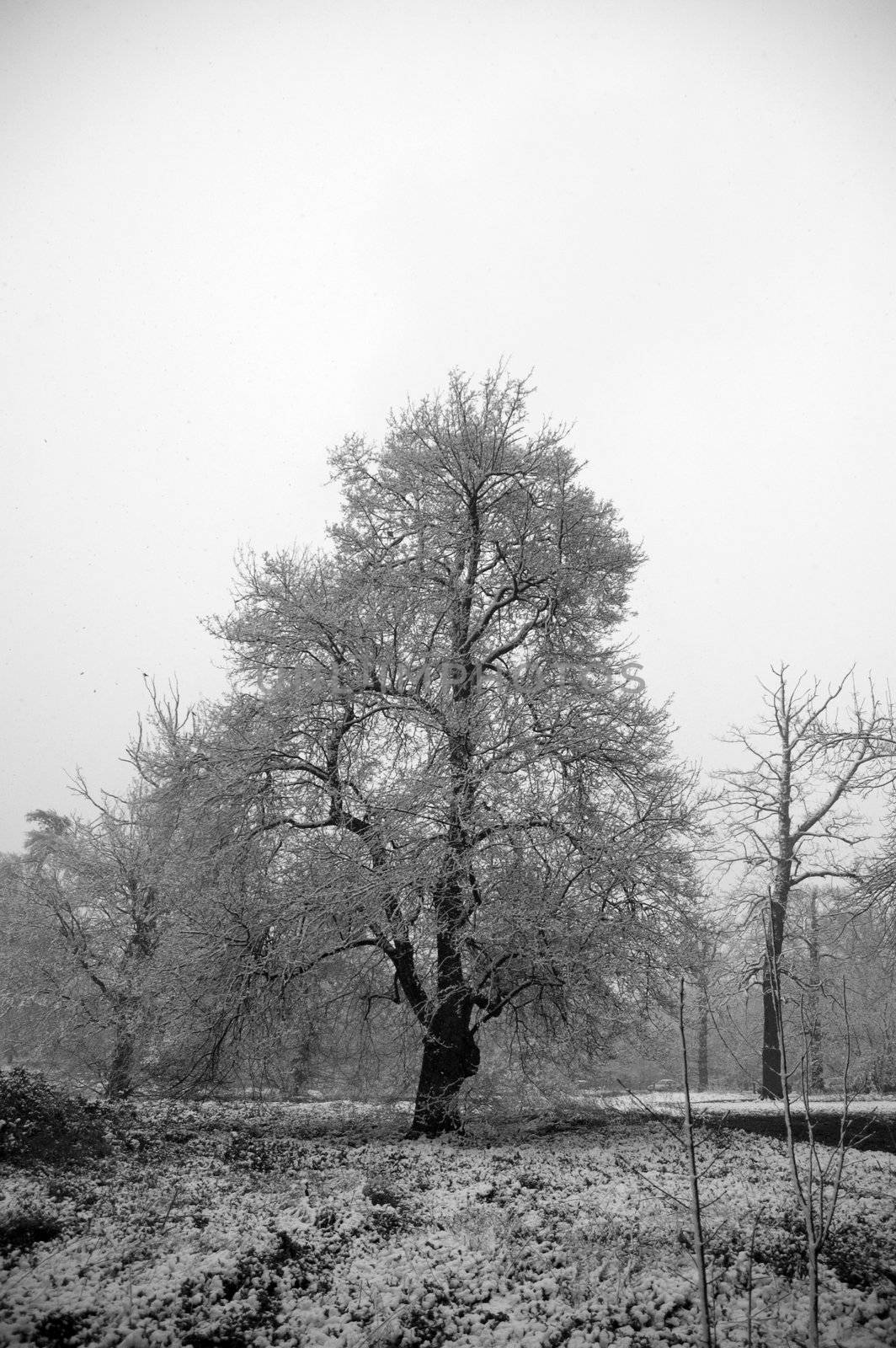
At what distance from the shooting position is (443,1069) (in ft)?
28.9

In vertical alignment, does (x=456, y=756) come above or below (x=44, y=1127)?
above

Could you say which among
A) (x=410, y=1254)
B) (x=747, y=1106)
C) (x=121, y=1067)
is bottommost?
(x=747, y=1106)

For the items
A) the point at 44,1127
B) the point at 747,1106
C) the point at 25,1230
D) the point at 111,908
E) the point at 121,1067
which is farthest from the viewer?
the point at 747,1106

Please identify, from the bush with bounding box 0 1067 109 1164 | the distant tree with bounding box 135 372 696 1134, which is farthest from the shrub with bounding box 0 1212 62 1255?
the distant tree with bounding box 135 372 696 1134

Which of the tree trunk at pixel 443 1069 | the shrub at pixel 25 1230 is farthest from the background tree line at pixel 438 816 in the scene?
the shrub at pixel 25 1230

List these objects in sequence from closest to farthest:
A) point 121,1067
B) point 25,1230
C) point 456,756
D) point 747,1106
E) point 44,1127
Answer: point 25,1230
point 44,1127
point 456,756
point 121,1067
point 747,1106

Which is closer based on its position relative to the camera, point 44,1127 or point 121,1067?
point 44,1127

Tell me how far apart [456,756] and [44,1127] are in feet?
19.5

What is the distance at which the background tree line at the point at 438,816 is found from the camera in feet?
25.9

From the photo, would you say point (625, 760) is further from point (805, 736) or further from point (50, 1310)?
point (50, 1310)

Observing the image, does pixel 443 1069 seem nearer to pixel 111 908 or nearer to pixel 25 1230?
pixel 25 1230

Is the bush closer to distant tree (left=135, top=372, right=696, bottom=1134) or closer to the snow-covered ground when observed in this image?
distant tree (left=135, top=372, right=696, bottom=1134)

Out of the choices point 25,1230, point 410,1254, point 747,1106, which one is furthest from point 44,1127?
point 747,1106

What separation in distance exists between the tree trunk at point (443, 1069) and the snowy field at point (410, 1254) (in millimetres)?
1289
